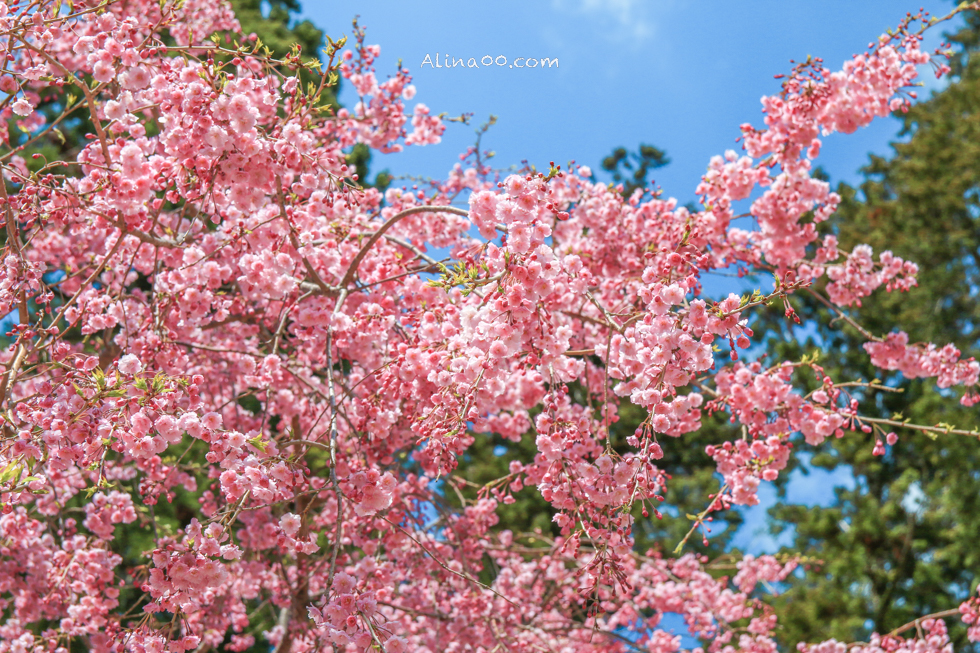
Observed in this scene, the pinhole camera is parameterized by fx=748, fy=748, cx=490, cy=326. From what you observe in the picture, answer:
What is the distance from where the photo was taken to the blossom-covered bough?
273 centimetres

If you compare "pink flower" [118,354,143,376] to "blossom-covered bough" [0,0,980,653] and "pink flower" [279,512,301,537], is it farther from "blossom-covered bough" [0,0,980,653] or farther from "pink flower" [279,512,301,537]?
"pink flower" [279,512,301,537]

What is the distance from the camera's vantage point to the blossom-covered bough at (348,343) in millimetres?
2727

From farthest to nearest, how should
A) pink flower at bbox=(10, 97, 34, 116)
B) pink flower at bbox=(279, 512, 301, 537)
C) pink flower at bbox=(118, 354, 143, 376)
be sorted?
pink flower at bbox=(10, 97, 34, 116)
pink flower at bbox=(118, 354, 143, 376)
pink flower at bbox=(279, 512, 301, 537)

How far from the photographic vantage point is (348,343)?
12.8 feet

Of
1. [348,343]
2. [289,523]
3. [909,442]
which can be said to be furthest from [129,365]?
[909,442]

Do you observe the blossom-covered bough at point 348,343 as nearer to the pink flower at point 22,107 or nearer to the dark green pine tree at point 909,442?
the pink flower at point 22,107

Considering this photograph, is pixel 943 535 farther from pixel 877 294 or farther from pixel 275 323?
pixel 275 323

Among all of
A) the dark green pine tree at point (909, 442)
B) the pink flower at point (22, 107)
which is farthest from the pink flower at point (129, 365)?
the dark green pine tree at point (909, 442)

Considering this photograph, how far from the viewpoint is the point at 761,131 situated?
4.82 meters

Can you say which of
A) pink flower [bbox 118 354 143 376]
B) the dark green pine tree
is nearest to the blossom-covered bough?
pink flower [bbox 118 354 143 376]

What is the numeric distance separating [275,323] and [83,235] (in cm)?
136

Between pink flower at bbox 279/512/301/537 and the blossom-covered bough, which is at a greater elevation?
the blossom-covered bough

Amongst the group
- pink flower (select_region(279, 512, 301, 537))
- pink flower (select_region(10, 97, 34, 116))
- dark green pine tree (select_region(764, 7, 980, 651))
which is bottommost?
pink flower (select_region(279, 512, 301, 537))

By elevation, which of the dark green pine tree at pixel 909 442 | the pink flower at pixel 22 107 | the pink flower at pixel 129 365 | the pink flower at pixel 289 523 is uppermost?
the dark green pine tree at pixel 909 442
